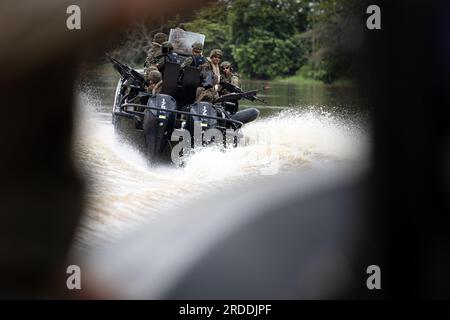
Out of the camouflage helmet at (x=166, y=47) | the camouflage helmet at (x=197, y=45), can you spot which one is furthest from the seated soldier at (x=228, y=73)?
the camouflage helmet at (x=166, y=47)

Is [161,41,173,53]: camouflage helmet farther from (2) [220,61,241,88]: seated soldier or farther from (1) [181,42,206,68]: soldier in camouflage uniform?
(2) [220,61,241,88]: seated soldier

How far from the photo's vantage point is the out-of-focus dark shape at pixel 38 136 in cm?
275

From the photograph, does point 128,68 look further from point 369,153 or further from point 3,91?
point 369,153

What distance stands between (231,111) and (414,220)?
0.83 m

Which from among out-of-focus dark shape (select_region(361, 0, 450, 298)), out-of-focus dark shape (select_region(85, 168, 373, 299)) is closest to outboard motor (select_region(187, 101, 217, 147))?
out-of-focus dark shape (select_region(85, 168, 373, 299))

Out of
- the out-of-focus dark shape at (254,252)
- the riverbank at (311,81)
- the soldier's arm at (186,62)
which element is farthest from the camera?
the soldier's arm at (186,62)

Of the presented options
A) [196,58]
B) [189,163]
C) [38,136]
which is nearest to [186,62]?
[196,58]

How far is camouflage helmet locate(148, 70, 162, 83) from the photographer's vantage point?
9.84 ft

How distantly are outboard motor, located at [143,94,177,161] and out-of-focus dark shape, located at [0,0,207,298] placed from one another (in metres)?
0.34

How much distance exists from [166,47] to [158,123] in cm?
31

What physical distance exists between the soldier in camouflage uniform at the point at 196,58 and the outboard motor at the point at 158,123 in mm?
160

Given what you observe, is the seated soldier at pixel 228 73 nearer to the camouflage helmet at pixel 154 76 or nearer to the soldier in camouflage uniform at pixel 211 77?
the soldier in camouflage uniform at pixel 211 77

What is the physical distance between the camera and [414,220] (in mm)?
2744
